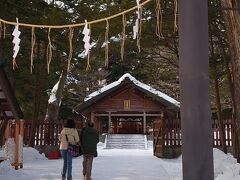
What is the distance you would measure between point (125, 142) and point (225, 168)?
19344mm

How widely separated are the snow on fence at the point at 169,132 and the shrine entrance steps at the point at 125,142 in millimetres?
7909

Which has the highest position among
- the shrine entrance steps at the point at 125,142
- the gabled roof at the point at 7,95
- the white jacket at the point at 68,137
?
the gabled roof at the point at 7,95

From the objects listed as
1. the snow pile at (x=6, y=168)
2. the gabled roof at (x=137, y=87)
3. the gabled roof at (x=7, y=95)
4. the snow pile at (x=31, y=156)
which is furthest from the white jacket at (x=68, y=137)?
the gabled roof at (x=137, y=87)

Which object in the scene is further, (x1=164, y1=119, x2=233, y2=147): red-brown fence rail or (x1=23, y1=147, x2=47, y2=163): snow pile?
(x1=164, y1=119, x2=233, y2=147): red-brown fence rail

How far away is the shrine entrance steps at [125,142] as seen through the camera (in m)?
28.4

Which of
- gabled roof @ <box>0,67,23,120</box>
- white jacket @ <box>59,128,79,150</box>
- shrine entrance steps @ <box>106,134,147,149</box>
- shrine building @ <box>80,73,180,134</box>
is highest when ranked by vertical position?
shrine building @ <box>80,73,180,134</box>

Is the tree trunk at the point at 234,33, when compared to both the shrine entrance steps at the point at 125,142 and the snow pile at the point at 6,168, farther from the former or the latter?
the shrine entrance steps at the point at 125,142

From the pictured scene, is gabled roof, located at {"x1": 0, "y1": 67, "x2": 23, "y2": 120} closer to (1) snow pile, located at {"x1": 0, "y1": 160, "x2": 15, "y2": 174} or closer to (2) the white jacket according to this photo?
(1) snow pile, located at {"x1": 0, "y1": 160, "x2": 15, "y2": 174}

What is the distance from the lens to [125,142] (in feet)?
98.2

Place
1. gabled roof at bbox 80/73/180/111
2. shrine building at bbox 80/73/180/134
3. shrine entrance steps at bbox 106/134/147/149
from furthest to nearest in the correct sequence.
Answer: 1. shrine building at bbox 80/73/180/134
2. shrine entrance steps at bbox 106/134/147/149
3. gabled roof at bbox 80/73/180/111

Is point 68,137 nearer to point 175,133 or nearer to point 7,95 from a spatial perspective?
point 7,95

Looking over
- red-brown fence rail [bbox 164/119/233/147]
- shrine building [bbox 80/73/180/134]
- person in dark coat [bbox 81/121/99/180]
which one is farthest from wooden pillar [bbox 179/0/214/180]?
shrine building [bbox 80/73/180/134]

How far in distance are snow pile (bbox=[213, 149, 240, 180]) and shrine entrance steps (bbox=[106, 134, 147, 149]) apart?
573 inches

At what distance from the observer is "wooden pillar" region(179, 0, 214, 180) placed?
340 cm
